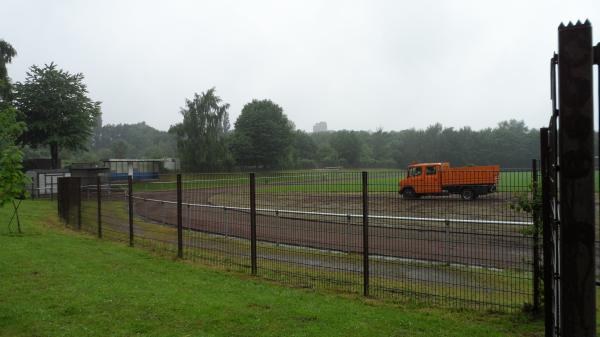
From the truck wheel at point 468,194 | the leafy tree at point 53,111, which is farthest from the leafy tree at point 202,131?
the truck wheel at point 468,194

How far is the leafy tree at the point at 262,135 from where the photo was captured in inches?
2904

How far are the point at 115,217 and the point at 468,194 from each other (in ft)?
38.0

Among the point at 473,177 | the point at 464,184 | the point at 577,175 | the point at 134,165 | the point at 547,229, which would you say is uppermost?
the point at 134,165

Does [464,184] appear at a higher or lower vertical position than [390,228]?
higher

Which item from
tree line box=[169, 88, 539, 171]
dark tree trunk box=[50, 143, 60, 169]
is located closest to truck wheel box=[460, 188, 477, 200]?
tree line box=[169, 88, 539, 171]

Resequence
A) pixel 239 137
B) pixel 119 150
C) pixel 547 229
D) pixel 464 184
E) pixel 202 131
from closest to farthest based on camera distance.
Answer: pixel 547 229 → pixel 464 184 → pixel 202 131 → pixel 239 137 → pixel 119 150

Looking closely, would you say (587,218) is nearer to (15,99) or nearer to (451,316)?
(451,316)

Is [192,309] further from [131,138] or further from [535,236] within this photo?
[131,138]

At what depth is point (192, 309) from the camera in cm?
596

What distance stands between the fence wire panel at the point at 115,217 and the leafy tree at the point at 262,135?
5505 cm

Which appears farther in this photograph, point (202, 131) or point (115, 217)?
point (202, 131)

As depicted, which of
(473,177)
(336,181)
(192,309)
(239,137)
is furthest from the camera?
(239,137)

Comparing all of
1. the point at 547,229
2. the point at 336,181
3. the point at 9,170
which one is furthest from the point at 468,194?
the point at 9,170

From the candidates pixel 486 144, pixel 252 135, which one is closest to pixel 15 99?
pixel 252 135
